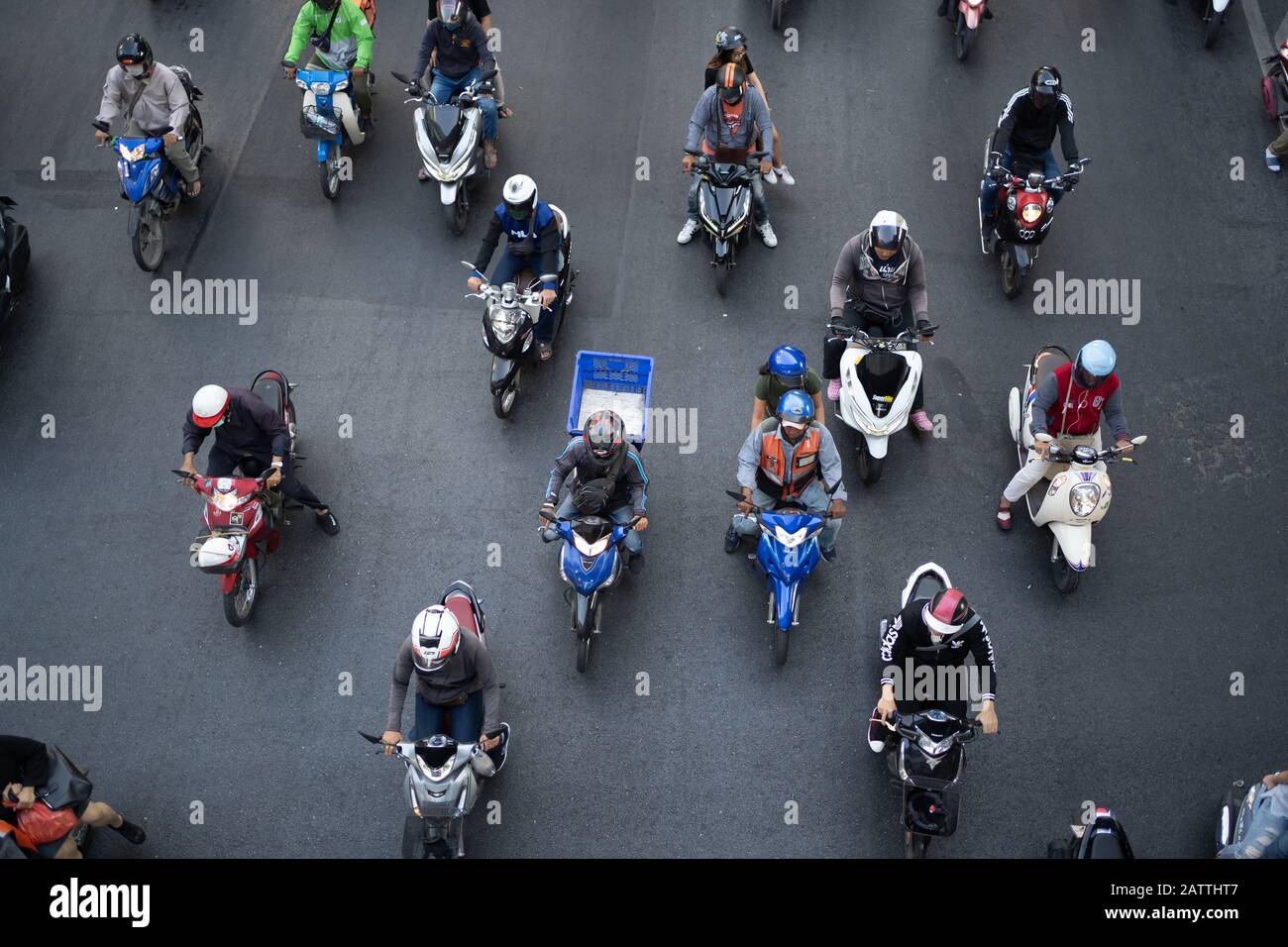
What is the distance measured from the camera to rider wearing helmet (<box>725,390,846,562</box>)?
9.22 m

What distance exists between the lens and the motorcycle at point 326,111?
12.4 meters

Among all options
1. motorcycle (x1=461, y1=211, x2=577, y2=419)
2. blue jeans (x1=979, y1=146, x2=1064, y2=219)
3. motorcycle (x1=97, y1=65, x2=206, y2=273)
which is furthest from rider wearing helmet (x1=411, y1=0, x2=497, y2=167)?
blue jeans (x1=979, y1=146, x2=1064, y2=219)

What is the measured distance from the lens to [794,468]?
9398 millimetres

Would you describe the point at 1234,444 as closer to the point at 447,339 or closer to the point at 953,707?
the point at 953,707

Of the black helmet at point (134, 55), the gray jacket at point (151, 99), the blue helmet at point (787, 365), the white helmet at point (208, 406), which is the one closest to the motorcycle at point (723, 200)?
the blue helmet at point (787, 365)

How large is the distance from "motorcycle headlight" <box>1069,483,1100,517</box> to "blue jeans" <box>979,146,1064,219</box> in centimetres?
344

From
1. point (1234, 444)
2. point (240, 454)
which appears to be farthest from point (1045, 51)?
point (240, 454)

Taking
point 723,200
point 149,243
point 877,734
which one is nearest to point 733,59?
point 723,200

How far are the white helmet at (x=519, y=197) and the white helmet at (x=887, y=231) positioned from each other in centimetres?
291

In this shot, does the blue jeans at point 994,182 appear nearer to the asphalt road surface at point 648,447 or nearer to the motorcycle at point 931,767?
the asphalt road surface at point 648,447

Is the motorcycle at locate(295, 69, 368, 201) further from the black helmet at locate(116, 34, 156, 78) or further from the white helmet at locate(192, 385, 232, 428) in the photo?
the white helmet at locate(192, 385, 232, 428)

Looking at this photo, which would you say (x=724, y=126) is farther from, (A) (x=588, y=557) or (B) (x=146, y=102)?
(B) (x=146, y=102)

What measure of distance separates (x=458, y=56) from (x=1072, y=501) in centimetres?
735
